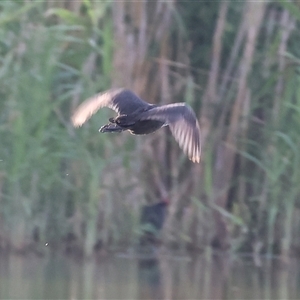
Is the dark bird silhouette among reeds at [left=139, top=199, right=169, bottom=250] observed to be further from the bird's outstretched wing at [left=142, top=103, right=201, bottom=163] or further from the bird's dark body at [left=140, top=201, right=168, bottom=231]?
the bird's outstretched wing at [left=142, top=103, right=201, bottom=163]

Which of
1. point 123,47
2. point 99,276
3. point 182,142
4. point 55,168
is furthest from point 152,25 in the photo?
point 182,142

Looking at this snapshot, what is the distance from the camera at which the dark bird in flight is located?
11.7 ft

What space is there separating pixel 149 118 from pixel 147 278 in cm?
157

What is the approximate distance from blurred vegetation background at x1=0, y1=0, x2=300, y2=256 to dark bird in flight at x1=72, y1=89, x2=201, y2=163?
96 centimetres

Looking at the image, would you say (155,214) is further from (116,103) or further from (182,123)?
(182,123)

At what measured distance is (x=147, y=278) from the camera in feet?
16.2

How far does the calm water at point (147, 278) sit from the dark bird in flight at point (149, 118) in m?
0.94

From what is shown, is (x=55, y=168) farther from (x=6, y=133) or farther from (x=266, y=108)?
(x=266, y=108)

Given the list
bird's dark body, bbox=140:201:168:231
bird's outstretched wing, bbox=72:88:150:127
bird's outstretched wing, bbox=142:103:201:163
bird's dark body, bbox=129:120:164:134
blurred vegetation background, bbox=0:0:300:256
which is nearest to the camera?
bird's outstretched wing, bbox=142:103:201:163

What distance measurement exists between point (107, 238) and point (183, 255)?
45 cm

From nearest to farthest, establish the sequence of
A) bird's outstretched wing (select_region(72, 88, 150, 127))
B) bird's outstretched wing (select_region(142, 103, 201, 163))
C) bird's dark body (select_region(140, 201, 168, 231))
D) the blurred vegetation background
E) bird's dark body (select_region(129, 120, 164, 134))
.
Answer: bird's outstretched wing (select_region(142, 103, 201, 163)) < bird's dark body (select_region(129, 120, 164, 134)) < bird's outstretched wing (select_region(72, 88, 150, 127)) < the blurred vegetation background < bird's dark body (select_region(140, 201, 168, 231))

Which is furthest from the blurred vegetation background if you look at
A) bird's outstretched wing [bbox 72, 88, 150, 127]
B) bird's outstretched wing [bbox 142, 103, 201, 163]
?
bird's outstretched wing [bbox 142, 103, 201, 163]

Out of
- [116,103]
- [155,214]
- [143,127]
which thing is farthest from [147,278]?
[143,127]

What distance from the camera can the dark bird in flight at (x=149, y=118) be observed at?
3555mm
